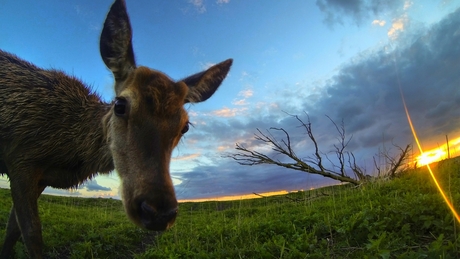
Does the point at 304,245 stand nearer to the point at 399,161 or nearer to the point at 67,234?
the point at 67,234

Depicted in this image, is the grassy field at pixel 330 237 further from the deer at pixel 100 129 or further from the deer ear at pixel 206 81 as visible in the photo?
the deer ear at pixel 206 81

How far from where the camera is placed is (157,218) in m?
2.93

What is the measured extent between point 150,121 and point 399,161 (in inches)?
362

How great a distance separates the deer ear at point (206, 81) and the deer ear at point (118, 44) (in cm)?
99

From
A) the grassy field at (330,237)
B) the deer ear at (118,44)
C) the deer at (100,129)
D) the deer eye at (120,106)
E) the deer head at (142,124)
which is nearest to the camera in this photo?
the deer head at (142,124)

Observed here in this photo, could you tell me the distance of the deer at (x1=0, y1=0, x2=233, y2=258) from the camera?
11.5 feet

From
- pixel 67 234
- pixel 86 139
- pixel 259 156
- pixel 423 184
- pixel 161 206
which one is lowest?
pixel 67 234

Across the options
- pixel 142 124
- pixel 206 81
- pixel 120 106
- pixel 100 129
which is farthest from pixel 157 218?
pixel 206 81

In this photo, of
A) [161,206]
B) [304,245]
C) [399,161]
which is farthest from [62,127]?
[399,161]

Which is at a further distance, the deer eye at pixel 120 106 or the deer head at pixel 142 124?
the deer eye at pixel 120 106

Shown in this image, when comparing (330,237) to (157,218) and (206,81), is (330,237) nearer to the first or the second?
(157,218)

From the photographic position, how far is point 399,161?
33.8ft

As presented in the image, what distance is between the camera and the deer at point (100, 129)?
3494mm

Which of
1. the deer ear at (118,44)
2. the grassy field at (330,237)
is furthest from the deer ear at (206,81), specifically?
the grassy field at (330,237)
